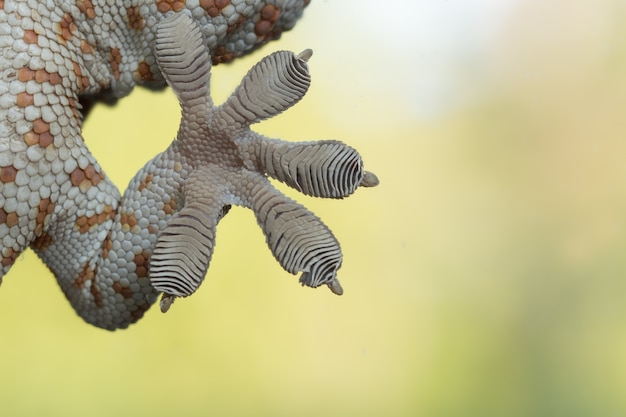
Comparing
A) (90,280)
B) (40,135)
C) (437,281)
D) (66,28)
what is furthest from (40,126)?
(437,281)

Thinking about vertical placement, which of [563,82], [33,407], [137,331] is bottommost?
[33,407]

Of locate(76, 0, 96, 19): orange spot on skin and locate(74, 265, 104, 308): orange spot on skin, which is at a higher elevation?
locate(76, 0, 96, 19): orange spot on skin

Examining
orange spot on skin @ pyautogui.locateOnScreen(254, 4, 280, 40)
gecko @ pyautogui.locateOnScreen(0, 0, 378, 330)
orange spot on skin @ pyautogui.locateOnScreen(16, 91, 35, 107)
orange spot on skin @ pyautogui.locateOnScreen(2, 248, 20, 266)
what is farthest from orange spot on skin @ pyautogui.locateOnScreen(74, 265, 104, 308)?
orange spot on skin @ pyautogui.locateOnScreen(254, 4, 280, 40)

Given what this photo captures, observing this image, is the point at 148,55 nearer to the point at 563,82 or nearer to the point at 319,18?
the point at 319,18

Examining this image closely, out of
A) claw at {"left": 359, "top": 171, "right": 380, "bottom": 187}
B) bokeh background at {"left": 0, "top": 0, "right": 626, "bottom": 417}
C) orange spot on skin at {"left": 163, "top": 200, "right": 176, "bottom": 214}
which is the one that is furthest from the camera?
bokeh background at {"left": 0, "top": 0, "right": 626, "bottom": 417}

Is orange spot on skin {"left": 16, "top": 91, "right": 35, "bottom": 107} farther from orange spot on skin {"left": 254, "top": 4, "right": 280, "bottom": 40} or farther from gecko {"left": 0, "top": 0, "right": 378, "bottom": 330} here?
orange spot on skin {"left": 254, "top": 4, "right": 280, "bottom": 40}

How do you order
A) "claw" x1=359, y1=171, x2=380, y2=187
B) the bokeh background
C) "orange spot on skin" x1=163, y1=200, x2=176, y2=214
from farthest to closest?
the bokeh background
"orange spot on skin" x1=163, y1=200, x2=176, y2=214
"claw" x1=359, y1=171, x2=380, y2=187

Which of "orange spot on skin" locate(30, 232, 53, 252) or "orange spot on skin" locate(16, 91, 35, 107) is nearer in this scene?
"orange spot on skin" locate(16, 91, 35, 107)

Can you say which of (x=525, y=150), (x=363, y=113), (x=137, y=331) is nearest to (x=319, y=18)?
(x=363, y=113)
